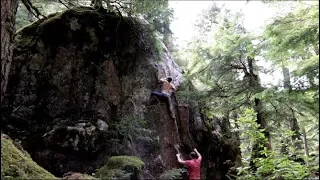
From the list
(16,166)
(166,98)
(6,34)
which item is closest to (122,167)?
(16,166)

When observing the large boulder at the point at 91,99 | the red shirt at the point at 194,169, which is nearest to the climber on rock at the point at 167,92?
the large boulder at the point at 91,99

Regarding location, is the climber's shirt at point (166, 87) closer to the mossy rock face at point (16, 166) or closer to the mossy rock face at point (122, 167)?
the mossy rock face at point (122, 167)

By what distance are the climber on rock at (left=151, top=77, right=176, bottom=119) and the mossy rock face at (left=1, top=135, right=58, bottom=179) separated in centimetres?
714

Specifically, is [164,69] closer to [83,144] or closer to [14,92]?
[83,144]

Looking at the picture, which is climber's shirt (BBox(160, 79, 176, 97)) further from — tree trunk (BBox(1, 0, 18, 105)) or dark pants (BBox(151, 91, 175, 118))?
tree trunk (BBox(1, 0, 18, 105))

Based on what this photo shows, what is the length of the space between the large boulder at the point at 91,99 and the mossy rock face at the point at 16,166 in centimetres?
502

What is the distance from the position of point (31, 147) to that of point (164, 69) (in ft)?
18.2

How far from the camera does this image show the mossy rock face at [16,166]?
3.93 meters

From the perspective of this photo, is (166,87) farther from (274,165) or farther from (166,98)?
(274,165)

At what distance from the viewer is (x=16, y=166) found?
13.4 ft

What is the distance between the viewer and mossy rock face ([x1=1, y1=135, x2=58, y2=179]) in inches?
155

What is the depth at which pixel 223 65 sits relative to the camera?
12758 mm

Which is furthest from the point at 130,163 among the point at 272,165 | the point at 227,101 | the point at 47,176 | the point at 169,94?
the point at 227,101

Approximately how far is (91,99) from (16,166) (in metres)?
6.56
